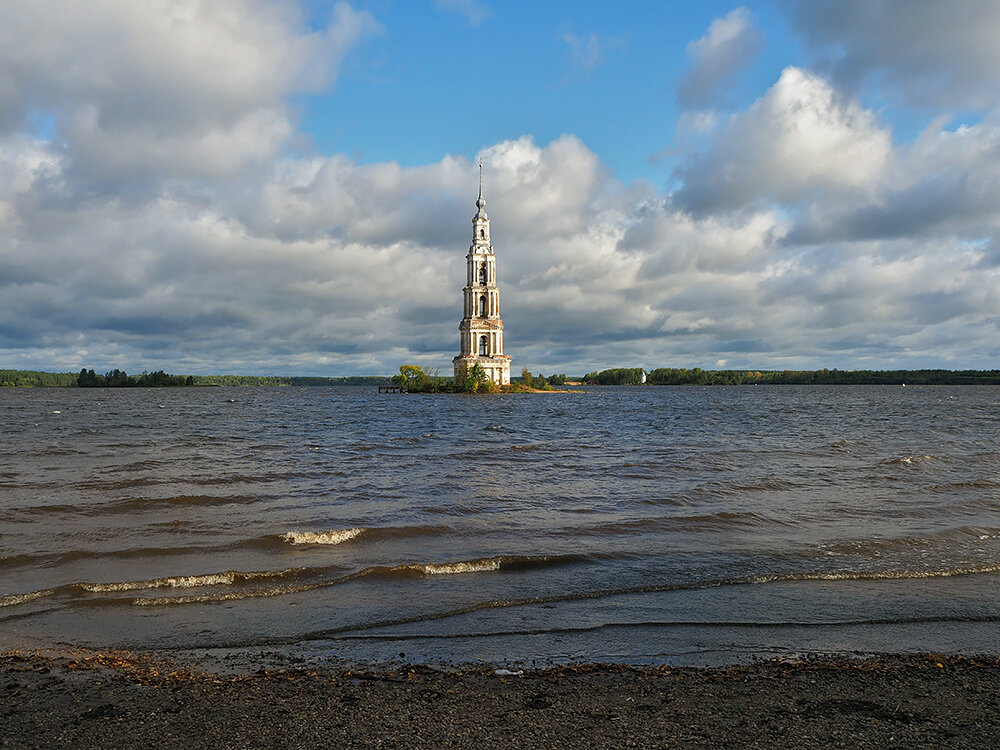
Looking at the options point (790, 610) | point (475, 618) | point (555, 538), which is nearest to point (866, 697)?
point (790, 610)

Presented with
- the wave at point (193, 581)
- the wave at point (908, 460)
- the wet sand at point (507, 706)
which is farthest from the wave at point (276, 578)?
the wave at point (908, 460)

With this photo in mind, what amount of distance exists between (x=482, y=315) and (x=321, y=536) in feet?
473

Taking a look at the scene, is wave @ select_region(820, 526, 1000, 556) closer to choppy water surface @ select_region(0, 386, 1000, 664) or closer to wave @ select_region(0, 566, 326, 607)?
choppy water surface @ select_region(0, 386, 1000, 664)

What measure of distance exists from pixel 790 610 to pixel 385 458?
76.7ft

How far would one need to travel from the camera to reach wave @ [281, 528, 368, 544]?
14.7 m

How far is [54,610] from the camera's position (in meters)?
10.2

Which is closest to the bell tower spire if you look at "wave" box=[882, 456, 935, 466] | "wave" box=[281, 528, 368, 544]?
"wave" box=[882, 456, 935, 466]

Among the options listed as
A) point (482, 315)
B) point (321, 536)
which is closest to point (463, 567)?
point (321, 536)

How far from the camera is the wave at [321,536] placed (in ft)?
48.1

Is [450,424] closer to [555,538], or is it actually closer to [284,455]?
[284,455]

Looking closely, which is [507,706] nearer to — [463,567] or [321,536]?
[463,567]

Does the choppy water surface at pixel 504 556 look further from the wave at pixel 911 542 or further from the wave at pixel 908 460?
the wave at pixel 908 460

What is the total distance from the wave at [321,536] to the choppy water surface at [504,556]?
0.23 feet

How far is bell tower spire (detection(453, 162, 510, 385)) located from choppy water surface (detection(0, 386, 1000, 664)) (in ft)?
396
